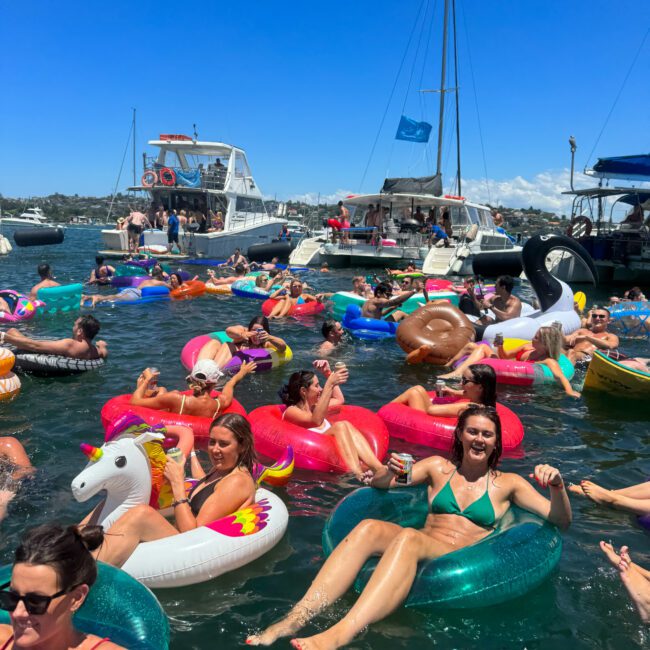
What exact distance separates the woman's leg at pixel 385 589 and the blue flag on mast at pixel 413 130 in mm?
25822

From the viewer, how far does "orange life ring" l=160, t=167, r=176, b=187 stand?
27.0 meters

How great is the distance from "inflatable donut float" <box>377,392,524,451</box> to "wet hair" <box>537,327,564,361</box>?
235 centimetres

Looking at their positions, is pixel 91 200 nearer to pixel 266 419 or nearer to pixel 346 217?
pixel 346 217

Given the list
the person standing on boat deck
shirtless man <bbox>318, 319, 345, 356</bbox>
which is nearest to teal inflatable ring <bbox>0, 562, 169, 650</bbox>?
shirtless man <bbox>318, 319, 345, 356</bbox>

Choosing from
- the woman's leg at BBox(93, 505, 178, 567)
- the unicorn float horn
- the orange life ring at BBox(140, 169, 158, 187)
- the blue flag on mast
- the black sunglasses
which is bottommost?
the woman's leg at BBox(93, 505, 178, 567)

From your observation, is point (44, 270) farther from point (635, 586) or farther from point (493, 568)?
point (635, 586)

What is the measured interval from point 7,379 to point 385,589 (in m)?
5.93

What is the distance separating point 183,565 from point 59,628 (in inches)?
55.5

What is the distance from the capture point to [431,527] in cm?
385

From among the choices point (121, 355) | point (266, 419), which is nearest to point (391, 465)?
point (266, 419)

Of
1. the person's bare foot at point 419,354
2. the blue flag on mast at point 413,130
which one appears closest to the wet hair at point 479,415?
the person's bare foot at point 419,354

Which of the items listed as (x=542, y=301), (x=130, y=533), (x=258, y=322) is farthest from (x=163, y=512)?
(x=542, y=301)

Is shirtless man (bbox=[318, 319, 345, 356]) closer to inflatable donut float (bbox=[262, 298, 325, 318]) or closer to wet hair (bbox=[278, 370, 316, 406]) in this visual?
inflatable donut float (bbox=[262, 298, 325, 318])

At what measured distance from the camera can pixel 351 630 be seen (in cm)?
316
